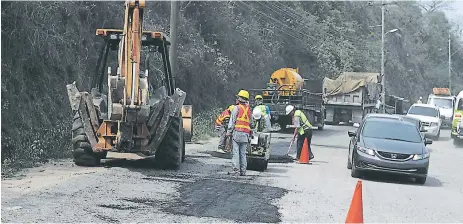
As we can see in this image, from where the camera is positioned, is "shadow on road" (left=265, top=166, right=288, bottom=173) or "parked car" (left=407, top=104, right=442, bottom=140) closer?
"shadow on road" (left=265, top=166, right=288, bottom=173)

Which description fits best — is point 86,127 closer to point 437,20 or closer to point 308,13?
point 308,13

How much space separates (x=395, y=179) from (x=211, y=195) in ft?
20.4

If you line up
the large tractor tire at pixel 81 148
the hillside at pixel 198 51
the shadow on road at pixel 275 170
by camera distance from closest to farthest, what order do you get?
1. the large tractor tire at pixel 81 148
2. the shadow on road at pixel 275 170
3. the hillside at pixel 198 51

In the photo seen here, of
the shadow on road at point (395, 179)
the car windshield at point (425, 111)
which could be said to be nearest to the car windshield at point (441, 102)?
the car windshield at point (425, 111)

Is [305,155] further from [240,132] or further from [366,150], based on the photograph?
[240,132]

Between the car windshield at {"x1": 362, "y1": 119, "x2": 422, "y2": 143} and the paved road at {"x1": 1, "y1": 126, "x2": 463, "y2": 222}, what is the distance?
0.98 metres

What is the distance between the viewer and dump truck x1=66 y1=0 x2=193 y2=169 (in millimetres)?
12617

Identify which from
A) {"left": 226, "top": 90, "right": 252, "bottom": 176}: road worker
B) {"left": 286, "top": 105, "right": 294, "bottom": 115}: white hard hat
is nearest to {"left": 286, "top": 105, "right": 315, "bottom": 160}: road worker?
{"left": 226, "top": 90, "right": 252, "bottom": 176}: road worker

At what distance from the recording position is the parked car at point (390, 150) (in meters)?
14.7

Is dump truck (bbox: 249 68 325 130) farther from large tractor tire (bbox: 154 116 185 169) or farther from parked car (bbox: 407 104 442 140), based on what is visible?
large tractor tire (bbox: 154 116 185 169)

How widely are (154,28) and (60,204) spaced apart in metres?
17.8

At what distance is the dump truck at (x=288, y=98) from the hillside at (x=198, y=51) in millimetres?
2848

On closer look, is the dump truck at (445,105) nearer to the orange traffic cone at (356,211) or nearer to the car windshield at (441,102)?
the car windshield at (441,102)

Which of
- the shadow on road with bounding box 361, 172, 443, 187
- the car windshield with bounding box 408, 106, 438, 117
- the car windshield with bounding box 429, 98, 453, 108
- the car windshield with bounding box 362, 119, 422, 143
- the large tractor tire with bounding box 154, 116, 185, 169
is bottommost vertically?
the shadow on road with bounding box 361, 172, 443, 187
